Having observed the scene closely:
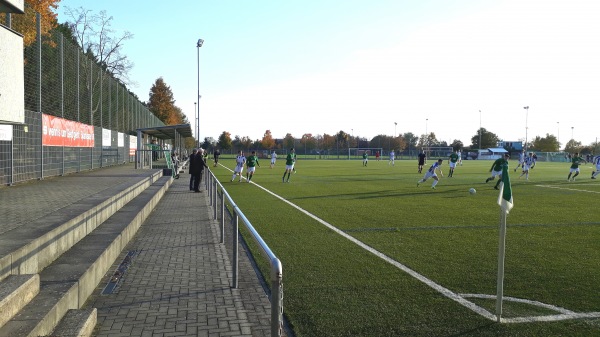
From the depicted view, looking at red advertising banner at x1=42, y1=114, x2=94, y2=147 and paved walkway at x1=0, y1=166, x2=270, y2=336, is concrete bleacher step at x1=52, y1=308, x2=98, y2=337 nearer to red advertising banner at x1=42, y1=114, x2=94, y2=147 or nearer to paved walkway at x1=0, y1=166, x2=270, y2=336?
paved walkway at x1=0, y1=166, x2=270, y2=336

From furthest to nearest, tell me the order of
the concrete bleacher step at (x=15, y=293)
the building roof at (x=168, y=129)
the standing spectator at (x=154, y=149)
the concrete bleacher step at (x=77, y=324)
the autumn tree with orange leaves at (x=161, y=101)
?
the autumn tree with orange leaves at (x=161, y=101) → the standing spectator at (x=154, y=149) → the building roof at (x=168, y=129) → the concrete bleacher step at (x=77, y=324) → the concrete bleacher step at (x=15, y=293)

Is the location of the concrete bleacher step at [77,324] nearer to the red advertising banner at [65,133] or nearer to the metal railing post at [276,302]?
the metal railing post at [276,302]

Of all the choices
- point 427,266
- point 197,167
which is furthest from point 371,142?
point 427,266

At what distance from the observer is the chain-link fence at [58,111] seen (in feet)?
48.6

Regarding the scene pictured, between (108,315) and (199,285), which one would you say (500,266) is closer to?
(199,285)

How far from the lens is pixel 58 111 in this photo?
1884 centimetres

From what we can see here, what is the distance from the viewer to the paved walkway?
15.1ft

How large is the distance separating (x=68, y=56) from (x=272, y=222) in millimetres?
15205

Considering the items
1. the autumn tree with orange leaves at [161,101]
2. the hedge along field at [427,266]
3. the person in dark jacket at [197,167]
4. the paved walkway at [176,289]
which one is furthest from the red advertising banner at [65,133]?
the autumn tree with orange leaves at [161,101]

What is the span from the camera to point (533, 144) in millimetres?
123750

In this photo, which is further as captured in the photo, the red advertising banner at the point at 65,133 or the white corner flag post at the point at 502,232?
the red advertising banner at the point at 65,133

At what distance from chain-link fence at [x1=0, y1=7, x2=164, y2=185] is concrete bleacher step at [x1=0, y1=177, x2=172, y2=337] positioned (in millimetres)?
7961

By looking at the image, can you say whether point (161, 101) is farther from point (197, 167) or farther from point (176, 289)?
point (176, 289)

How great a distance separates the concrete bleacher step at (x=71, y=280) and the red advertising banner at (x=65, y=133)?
32.4ft
